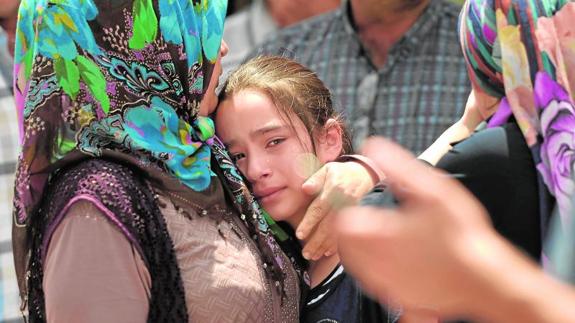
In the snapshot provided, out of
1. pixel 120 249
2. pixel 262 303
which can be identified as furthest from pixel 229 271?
pixel 120 249

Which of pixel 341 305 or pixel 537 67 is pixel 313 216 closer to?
pixel 341 305

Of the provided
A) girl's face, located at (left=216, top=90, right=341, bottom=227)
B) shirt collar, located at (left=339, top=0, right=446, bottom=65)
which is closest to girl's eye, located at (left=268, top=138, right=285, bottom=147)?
girl's face, located at (left=216, top=90, right=341, bottom=227)

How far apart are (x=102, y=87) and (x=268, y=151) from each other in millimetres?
477

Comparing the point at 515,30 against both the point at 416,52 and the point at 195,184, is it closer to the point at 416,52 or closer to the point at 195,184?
the point at 195,184

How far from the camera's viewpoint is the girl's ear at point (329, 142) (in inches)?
102

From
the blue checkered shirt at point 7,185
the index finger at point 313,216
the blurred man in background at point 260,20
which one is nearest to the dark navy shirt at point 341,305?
the index finger at point 313,216

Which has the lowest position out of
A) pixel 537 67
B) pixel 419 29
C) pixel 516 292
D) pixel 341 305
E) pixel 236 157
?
pixel 419 29

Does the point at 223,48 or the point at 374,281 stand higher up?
the point at 374,281

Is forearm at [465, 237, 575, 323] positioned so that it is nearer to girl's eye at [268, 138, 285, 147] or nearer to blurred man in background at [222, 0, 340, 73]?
girl's eye at [268, 138, 285, 147]

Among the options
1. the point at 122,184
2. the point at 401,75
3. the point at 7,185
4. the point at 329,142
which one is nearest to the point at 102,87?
the point at 122,184

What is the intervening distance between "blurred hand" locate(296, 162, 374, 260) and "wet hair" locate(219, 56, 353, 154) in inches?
7.4

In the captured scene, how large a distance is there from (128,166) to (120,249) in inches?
8.1

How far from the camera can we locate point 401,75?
419cm

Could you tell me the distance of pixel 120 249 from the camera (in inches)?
81.0
